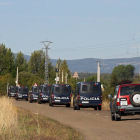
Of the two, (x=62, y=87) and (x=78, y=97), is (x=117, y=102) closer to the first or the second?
(x=78, y=97)

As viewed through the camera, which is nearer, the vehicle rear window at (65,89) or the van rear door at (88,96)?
the van rear door at (88,96)

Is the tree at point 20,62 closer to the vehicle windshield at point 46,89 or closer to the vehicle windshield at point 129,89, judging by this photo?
the vehicle windshield at point 46,89

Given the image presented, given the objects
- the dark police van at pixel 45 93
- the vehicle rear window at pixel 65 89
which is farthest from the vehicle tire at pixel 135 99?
the dark police van at pixel 45 93

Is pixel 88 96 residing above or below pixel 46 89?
below

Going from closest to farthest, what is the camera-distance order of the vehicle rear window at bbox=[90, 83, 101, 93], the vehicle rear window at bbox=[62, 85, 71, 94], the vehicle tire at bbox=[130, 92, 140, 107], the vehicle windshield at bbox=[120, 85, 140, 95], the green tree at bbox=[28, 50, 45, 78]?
1. the vehicle tire at bbox=[130, 92, 140, 107]
2. the vehicle windshield at bbox=[120, 85, 140, 95]
3. the vehicle rear window at bbox=[90, 83, 101, 93]
4. the vehicle rear window at bbox=[62, 85, 71, 94]
5. the green tree at bbox=[28, 50, 45, 78]

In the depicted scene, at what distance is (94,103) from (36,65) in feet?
325

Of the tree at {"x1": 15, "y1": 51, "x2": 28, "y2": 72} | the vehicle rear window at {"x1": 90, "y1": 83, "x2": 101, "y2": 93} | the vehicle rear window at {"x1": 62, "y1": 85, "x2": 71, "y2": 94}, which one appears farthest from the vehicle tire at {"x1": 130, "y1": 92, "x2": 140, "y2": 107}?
the tree at {"x1": 15, "y1": 51, "x2": 28, "y2": 72}

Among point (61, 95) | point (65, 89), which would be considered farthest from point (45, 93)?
point (61, 95)

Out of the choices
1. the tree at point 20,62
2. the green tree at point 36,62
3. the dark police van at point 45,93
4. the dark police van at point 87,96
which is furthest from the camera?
the green tree at point 36,62

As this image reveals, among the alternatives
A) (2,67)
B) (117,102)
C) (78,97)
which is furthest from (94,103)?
(2,67)

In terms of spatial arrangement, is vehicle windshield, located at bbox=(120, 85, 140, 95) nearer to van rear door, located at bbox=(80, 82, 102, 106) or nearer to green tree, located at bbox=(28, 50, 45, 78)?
van rear door, located at bbox=(80, 82, 102, 106)

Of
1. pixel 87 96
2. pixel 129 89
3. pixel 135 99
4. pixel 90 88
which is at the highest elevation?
pixel 90 88

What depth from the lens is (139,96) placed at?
62.4 ft

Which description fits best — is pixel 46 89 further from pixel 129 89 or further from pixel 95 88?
pixel 129 89
